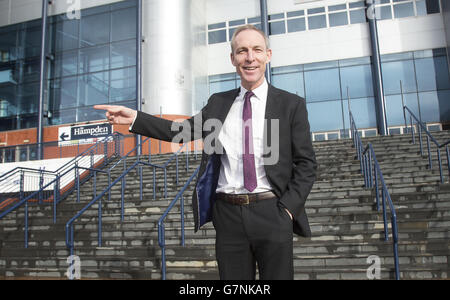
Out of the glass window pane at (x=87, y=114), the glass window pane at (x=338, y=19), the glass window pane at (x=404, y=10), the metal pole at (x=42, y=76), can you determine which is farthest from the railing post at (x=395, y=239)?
the metal pole at (x=42, y=76)

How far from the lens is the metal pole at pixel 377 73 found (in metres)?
18.5

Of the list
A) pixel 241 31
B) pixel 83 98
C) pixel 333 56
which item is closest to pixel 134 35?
pixel 83 98

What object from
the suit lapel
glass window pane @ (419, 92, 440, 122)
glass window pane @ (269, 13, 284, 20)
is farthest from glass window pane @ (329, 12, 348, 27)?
the suit lapel

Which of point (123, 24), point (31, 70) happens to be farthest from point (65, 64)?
point (123, 24)

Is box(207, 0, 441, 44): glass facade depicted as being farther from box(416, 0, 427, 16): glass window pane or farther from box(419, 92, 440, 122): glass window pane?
box(419, 92, 440, 122): glass window pane

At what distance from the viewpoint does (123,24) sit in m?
20.5

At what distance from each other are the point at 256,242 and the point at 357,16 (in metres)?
20.4

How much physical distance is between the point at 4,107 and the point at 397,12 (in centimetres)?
2078

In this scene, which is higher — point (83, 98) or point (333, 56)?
point (333, 56)

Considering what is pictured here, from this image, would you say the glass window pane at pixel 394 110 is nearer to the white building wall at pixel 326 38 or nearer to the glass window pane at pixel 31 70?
the white building wall at pixel 326 38

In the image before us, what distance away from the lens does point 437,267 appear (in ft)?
18.0

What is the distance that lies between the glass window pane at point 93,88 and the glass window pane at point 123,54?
0.81 meters

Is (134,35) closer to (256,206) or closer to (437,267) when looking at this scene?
(437,267)

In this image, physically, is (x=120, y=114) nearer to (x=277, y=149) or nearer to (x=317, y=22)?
(x=277, y=149)
